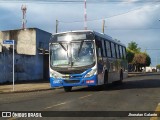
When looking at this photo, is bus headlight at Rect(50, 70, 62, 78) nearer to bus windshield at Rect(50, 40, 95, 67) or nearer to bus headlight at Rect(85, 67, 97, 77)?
bus windshield at Rect(50, 40, 95, 67)

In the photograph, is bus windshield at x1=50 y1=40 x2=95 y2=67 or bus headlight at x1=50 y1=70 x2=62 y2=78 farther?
bus headlight at x1=50 y1=70 x2=62 y2=78

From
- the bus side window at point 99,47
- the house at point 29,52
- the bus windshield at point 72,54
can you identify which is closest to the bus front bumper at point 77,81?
the bus windshield at point 72,54

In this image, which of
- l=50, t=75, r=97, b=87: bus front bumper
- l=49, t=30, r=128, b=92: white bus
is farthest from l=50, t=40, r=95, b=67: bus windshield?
l=50, t=75, r=97, b=87: bus front bumper

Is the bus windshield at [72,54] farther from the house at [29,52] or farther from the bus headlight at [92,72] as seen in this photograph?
the house at [29,52]

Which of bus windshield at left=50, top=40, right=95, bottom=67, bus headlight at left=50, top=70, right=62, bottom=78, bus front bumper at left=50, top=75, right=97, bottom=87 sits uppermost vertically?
bus windshield at left=50, top=40, right=95, bottom=67

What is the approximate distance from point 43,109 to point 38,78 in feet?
93.7

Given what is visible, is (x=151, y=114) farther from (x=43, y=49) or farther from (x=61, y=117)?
(x=43, y=49)

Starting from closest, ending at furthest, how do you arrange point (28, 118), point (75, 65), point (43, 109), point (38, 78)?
1. point (28, 118)
2. point (43, 109)
3. point (75, 65)
4. point (38, 78)

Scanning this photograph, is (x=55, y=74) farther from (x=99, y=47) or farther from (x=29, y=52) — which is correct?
(x=29, y=52)

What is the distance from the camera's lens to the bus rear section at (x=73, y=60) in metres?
21.7

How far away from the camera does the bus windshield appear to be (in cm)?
2177

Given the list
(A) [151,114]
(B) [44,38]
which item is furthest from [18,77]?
(A) [151,114]

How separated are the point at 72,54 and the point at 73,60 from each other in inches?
13.4

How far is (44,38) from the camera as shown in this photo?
4431 centimetres
